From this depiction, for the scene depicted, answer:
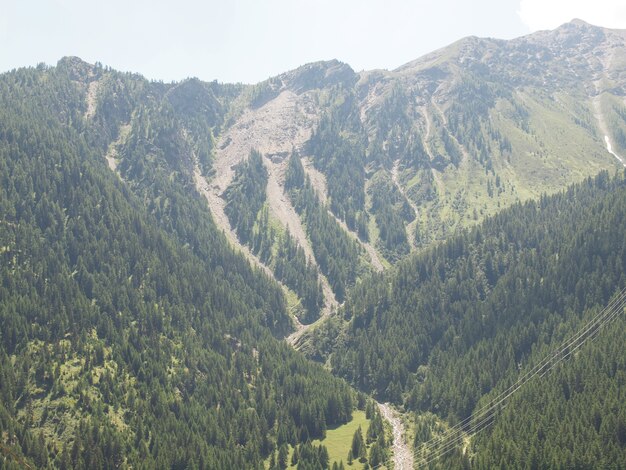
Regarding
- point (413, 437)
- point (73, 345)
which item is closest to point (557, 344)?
point (413, 437)

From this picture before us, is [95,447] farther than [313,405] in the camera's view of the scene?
No

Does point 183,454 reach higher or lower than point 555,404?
higher

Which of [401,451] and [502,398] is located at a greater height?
[502,398]

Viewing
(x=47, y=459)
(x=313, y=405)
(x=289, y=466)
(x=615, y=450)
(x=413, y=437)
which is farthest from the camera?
(x=313, y=405)

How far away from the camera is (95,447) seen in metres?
162

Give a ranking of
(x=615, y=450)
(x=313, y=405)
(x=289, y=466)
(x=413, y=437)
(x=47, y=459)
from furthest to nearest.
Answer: (x=313, y=405) < (x=413, y=437) < (x=289, y=466) < (x=47, y=459) < (x=615, y=450)

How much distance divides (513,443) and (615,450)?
20.8 m

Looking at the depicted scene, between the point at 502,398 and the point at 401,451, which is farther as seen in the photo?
the point at 502,398

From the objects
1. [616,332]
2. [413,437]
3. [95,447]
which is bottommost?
[413,437]

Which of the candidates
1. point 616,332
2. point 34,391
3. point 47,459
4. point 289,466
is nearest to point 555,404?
point 616,332

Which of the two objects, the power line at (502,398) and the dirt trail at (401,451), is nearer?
the dirt trail at (401,451)

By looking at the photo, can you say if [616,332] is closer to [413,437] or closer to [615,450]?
[615,450]

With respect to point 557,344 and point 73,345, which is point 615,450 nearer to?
point 557,344

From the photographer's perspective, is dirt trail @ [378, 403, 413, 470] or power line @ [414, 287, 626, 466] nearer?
dirt trail @ [378, 403, 413, 470]
